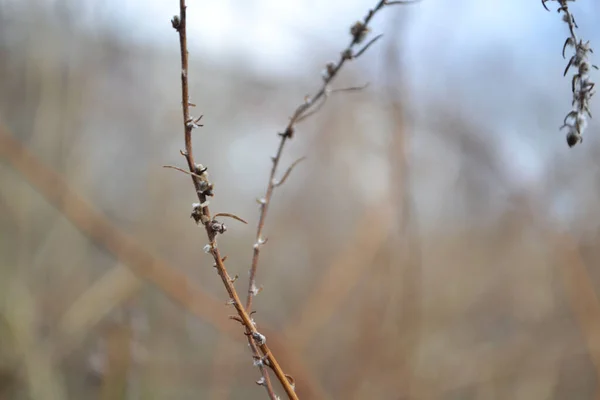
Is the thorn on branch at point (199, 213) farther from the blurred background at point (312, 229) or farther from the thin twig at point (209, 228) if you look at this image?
the blurred background at point (312, 229)

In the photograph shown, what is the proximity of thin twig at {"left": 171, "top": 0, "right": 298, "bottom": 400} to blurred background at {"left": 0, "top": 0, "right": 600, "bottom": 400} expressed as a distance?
0.55m

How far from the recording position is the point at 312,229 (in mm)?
1593

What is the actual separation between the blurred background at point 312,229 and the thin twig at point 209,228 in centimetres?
55

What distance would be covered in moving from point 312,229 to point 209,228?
139 centimetres

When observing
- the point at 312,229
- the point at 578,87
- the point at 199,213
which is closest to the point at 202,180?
the point at 199,213

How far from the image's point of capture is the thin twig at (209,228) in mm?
191

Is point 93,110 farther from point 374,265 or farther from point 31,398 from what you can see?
point 374,265

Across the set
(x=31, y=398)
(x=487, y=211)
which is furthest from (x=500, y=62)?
(x=31, y=398)

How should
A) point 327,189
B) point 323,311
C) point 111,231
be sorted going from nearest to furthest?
1. point 111,231
2. point 323,311
3. point 327,189

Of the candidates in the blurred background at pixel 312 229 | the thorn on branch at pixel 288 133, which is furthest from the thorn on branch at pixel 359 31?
the blurred background at pixel 312 229

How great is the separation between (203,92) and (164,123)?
0.30 m

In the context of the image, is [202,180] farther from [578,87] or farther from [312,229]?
[312,229]

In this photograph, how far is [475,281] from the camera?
1290mm

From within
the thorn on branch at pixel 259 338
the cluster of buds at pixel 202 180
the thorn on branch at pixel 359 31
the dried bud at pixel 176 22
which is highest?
the dried bud at pixel 176 22
